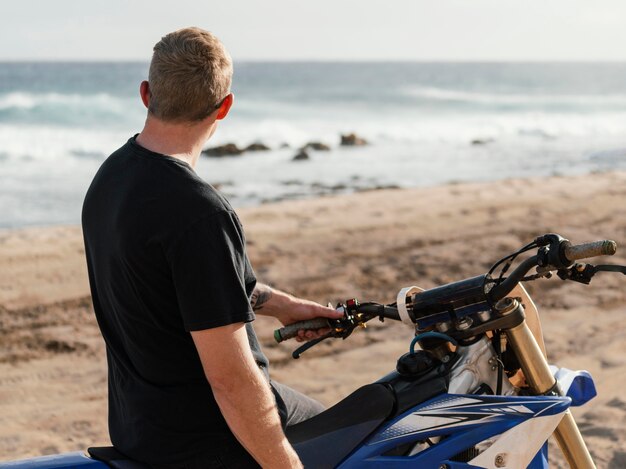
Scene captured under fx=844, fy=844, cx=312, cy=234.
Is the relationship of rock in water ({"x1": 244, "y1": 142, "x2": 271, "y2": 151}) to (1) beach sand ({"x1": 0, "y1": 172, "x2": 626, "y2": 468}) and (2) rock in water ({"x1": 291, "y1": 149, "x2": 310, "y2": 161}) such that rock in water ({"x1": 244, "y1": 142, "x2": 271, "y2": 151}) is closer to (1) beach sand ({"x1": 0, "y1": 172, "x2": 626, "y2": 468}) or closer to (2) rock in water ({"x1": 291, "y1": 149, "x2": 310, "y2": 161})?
(2) rock in water ({"x1": 291, "y1": 149, "x2": 310, "y2": 161})

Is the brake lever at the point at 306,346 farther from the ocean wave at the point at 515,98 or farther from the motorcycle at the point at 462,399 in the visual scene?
the ocean wave at the point at 515,98

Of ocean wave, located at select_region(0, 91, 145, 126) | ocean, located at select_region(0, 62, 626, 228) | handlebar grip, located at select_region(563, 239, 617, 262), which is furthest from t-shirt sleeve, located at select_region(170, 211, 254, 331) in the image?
ocean wave, located at select_region(0, 91, 145, 126)

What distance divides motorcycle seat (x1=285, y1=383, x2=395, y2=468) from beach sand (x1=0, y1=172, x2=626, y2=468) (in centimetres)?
255

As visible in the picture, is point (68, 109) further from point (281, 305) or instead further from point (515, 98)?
point (281, 305)

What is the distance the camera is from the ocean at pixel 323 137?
1691 cm

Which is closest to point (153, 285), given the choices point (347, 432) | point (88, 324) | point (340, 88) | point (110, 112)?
point (347, 432)

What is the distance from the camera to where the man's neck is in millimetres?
2090

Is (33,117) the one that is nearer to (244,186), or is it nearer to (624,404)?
(244,186)

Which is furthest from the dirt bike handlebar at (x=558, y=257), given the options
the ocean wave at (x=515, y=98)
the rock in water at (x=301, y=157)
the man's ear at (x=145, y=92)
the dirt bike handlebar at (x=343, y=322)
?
the ocean wave at (x=515, y=98)

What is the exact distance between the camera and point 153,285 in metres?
2.02

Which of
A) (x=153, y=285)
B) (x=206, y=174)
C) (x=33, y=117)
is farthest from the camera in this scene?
(x=33, y=117)

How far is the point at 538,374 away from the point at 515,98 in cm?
5255

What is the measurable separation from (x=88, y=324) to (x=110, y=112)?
27.9 metres

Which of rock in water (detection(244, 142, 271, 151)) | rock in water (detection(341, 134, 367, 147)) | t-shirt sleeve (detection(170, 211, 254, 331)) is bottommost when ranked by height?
rock in water (detection(244, 142, 271, 151))
